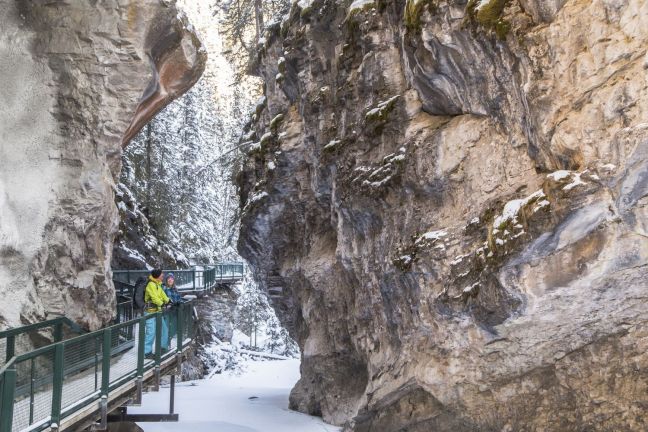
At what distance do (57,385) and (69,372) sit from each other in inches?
14.6

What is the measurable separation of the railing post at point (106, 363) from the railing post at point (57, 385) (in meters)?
1.37

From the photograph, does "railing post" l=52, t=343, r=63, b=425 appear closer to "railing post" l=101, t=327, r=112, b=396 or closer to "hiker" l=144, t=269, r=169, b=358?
"railing post" l=101, t=327, r=112, b=396

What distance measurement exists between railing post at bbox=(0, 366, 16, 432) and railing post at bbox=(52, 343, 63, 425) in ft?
4.07

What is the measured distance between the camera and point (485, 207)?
956 cm

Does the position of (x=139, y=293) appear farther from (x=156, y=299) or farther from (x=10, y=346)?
A: (x=10, y=346)

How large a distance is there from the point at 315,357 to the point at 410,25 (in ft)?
30.5

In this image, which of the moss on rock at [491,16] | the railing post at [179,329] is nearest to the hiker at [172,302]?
the railing post at [179,329]

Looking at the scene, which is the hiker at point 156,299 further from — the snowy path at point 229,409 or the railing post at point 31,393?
the railing post at point 31,393

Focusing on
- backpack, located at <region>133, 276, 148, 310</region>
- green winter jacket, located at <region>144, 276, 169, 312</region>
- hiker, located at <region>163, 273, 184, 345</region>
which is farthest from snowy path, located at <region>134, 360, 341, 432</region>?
green winter jacket, located at <region>144, 276, 169, 312</region>

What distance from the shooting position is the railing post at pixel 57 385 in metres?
7.47

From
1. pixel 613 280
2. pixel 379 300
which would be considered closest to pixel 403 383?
pixel 379 300

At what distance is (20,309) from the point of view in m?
10.9

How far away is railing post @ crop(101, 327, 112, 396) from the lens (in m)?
9.06

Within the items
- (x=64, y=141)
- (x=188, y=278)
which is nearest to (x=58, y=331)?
(x=64, y=141)
